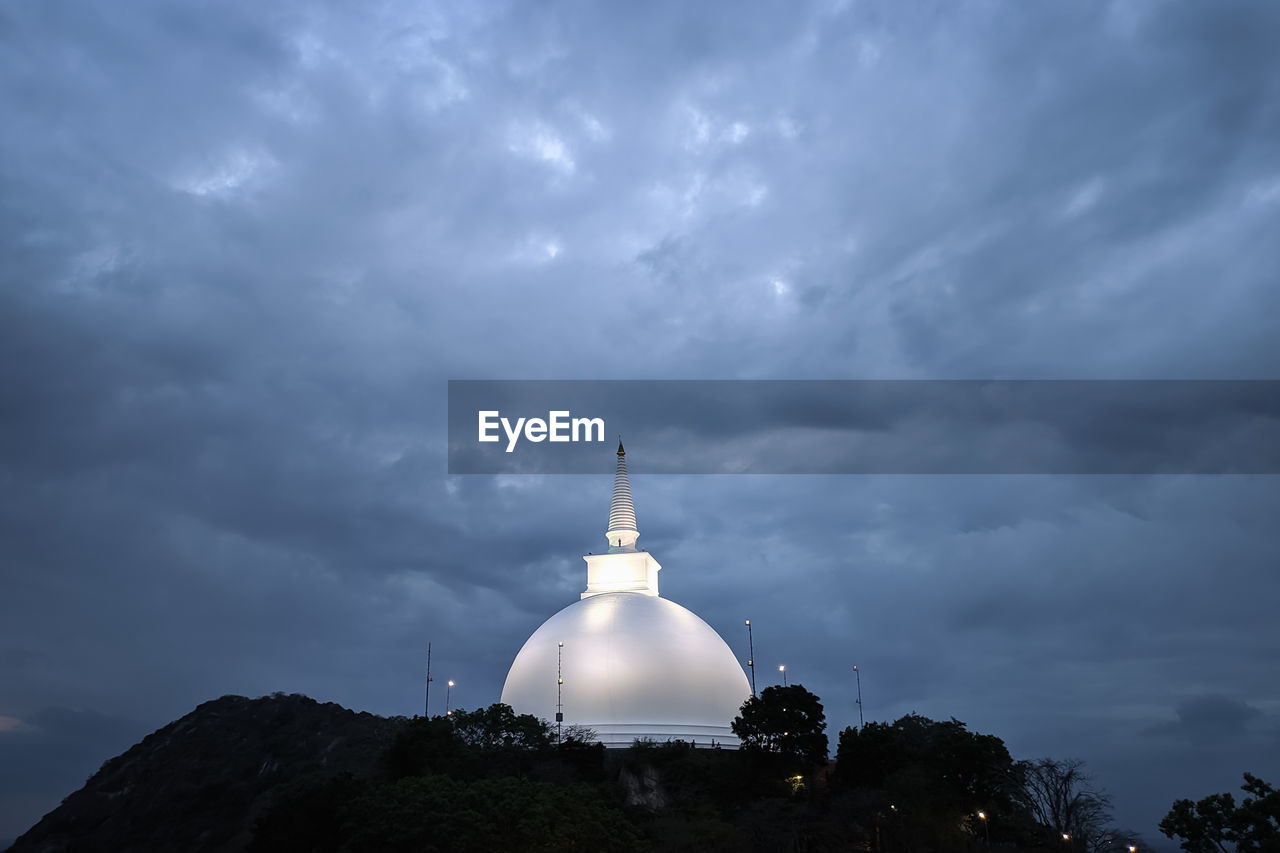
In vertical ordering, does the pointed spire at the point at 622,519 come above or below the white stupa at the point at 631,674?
above

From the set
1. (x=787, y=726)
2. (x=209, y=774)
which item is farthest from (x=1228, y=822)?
(x=209, y=774)

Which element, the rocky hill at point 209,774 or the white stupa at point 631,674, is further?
the rocky hill at point 209,774

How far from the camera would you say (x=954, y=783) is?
6112 centimetres

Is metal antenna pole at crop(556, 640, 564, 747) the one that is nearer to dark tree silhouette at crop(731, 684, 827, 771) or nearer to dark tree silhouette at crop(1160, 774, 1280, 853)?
dark tree silhouette at crop(731, 684, 827, 771)

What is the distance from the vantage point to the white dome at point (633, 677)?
70.2 m

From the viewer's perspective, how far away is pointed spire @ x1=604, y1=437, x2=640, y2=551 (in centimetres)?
8469

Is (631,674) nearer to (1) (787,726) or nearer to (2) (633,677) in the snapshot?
(2) (633,677)

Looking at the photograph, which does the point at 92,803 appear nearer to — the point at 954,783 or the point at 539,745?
the point at 539,745

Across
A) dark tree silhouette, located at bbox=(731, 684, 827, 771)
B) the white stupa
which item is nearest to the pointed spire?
the white stupa

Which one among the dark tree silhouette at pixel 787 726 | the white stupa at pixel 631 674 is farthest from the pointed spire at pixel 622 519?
the dark tree silhouette at pixel 787 726

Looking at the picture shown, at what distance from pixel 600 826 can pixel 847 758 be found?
72.0 feet

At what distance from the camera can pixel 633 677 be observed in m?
71.1

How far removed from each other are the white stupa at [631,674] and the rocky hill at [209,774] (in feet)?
48.1

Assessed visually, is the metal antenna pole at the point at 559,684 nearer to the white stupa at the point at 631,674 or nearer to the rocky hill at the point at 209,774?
the white stupa at the point at 631,674
